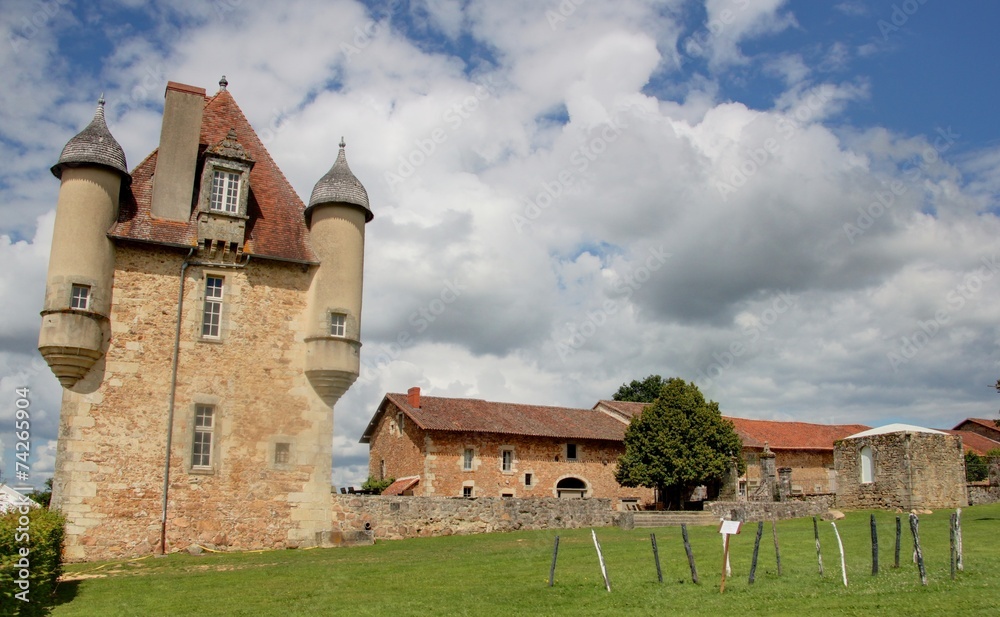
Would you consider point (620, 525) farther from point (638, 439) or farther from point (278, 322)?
point (278, 322)

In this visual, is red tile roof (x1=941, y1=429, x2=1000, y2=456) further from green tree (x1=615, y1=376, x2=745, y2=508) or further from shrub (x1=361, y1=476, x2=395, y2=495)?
shrub (x1=361, y1=476, x2=395, y2=495)

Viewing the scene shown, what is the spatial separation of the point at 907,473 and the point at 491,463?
18870 mm

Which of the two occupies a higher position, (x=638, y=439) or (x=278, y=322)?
(x=278, y=322)

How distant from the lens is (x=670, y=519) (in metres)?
29.8

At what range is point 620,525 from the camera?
28828mm

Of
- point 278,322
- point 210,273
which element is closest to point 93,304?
point 210,273

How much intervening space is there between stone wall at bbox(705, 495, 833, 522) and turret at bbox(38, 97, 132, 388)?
2242 centimetres

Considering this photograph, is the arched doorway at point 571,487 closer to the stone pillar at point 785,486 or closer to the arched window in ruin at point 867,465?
the stone pillar at point 785,486

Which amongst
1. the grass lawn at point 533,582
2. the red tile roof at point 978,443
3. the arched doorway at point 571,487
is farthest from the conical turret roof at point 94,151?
the red tile roof at point 978,443

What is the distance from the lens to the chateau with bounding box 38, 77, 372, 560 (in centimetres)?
2070

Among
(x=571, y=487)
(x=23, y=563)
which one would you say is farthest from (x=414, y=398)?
(x=23, y=563)

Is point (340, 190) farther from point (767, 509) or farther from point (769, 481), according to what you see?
point (769, 481)

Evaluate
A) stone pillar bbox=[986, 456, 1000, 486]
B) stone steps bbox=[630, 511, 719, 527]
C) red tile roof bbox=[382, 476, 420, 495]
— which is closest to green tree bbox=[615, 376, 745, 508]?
stone steps bbox=[630, 511, 719, 527]

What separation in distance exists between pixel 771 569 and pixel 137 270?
718 inches
